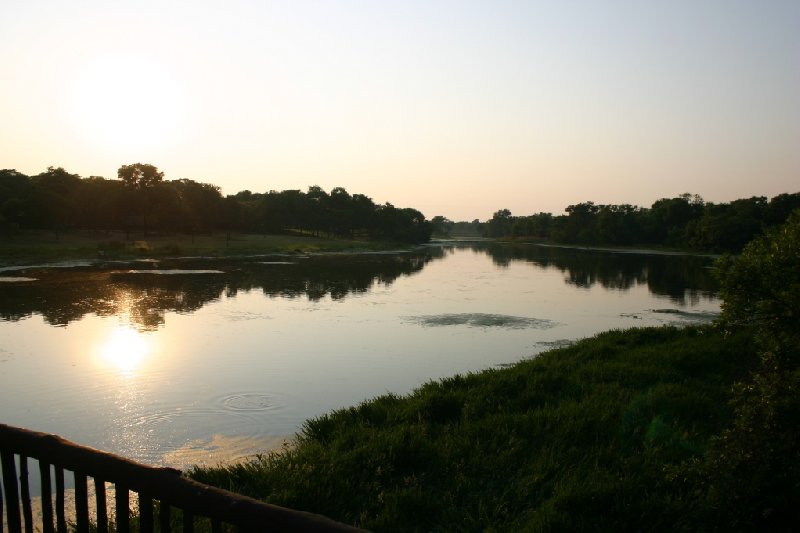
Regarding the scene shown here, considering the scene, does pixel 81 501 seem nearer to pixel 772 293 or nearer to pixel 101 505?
pixel 101 505

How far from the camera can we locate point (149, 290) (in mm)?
39156

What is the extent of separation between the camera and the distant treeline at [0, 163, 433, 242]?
278 ft

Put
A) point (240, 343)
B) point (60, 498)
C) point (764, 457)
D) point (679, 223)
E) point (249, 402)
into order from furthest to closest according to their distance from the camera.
A: point (679, 223), point (240, 343), point (249, 402), point (764, 457), point (60, 498)

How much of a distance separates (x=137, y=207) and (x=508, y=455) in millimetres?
101549

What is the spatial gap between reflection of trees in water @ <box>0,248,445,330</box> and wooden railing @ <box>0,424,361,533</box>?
2273 centimetres

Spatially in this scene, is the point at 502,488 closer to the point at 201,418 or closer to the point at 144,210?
the point at 201,418

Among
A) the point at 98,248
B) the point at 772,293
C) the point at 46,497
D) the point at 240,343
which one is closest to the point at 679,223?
the point at 98,248

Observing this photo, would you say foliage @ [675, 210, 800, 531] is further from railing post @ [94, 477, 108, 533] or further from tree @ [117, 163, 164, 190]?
tree @ [117, 163, 164, 190]

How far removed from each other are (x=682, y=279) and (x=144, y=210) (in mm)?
84400

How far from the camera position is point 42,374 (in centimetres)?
1692

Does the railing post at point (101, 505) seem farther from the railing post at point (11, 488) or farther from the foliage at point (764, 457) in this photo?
the foliage at point (764, 457)

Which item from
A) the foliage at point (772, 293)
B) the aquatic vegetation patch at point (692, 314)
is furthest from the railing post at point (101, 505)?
the aquatic vegetation patch at point (692, 314)

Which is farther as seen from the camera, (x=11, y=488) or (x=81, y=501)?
(x=11, y=488)

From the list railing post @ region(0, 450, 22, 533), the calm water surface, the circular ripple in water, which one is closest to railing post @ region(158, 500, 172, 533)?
railing post @ region(0, 450, 22, 533)
